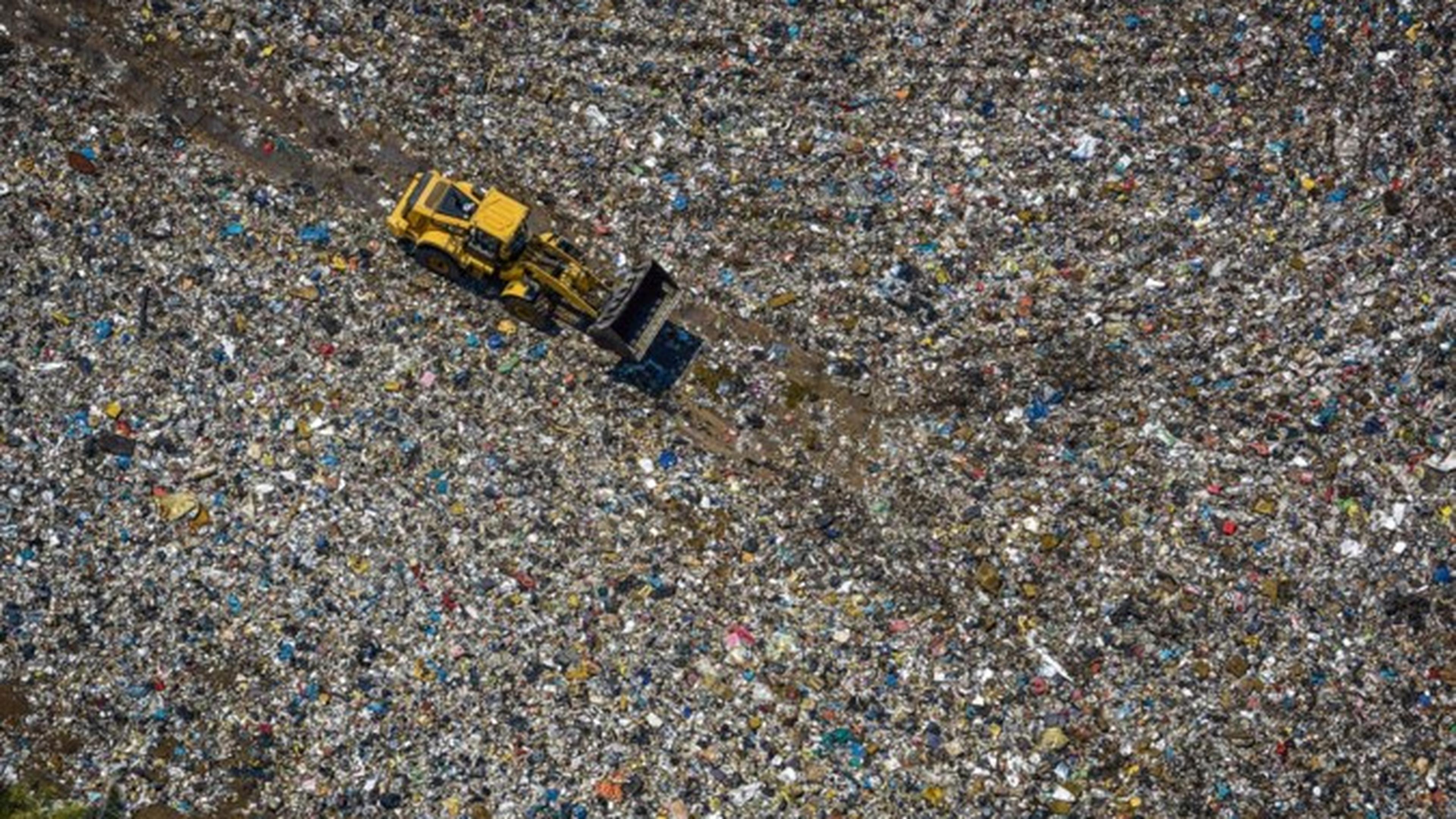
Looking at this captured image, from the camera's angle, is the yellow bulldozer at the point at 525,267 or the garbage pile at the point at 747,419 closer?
the garbage pile at the point at 747,419

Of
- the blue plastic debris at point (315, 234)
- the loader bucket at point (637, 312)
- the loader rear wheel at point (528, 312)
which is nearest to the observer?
the loader bucket at point (637, 312)

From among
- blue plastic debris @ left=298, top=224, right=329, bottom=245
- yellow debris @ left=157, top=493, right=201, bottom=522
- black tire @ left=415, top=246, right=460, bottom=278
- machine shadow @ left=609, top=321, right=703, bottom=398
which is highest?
machine shadow @ left=609, top=321, right=703, bottom=398

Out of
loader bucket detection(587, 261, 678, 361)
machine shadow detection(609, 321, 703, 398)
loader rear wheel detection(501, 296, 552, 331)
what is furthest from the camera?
machine shadow detection(609, 321, 703, 398)

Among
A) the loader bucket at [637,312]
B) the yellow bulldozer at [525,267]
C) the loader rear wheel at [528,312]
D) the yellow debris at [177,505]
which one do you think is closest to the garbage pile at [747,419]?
the yellow debris at [177,505]

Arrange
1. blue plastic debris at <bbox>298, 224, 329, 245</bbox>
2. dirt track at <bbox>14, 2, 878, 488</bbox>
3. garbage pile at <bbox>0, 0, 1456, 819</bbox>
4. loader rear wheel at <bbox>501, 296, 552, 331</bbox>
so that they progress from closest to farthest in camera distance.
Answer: garbage pile at <bbox>0, 0, 1456, 819</bbox>, loader rear wheel at <bbox>501, 296, 552, 331</bbox>, blue plastic debris at <bbox>298, 224, 329, 245</bbox>, dirt track at <bbox>14, 2, 878, 488</bbox>

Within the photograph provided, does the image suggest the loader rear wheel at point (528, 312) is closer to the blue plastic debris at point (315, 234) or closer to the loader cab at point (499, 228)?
the loader cab at point (499, 228)

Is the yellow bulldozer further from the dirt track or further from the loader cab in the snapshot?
the dirt track

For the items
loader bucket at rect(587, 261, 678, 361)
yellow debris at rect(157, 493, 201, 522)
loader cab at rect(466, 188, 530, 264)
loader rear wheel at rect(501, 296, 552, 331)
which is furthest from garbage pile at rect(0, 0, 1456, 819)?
loader cab at rect(466, 188, 530, 264)
